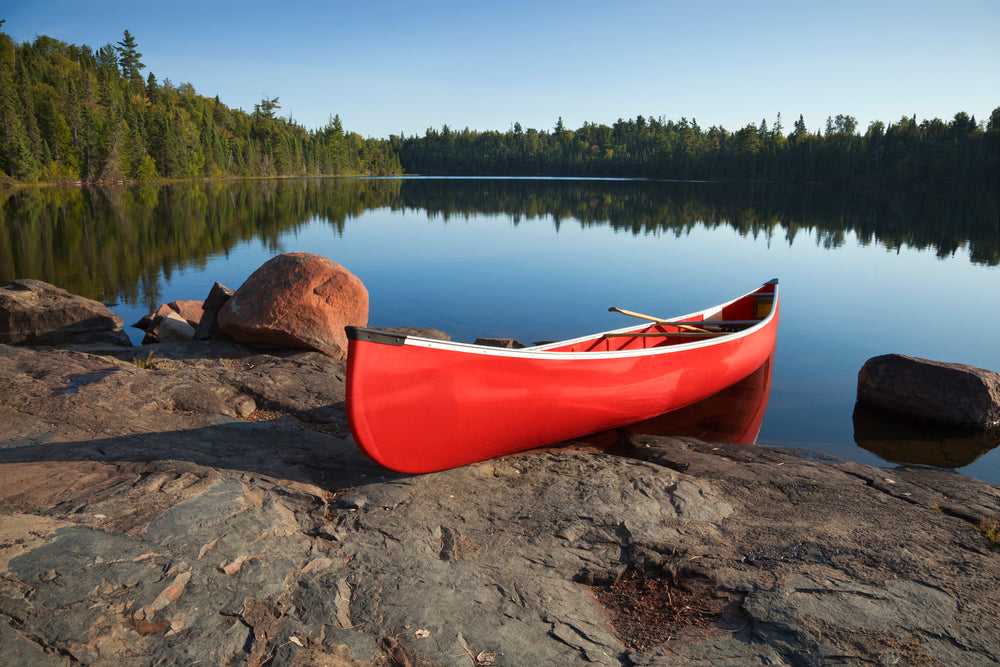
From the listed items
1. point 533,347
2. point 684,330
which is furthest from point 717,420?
point 533,347

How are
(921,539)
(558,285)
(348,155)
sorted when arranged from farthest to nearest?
(348,155)
(558,285)
(921,539)

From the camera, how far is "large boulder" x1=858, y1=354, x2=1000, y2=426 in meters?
7.40

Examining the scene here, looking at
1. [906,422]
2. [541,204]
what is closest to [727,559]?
[906,422]

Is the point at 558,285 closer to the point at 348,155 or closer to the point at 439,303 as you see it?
the point at 439,303

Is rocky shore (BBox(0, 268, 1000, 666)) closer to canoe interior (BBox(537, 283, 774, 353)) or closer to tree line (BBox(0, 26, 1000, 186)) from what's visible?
canoe interior (BBox(537, 283, 774, 353))

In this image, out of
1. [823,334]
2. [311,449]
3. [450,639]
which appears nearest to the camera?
[450,639]

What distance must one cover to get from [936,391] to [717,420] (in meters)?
2.66

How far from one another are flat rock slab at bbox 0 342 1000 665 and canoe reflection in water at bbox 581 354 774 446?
5.44 ft

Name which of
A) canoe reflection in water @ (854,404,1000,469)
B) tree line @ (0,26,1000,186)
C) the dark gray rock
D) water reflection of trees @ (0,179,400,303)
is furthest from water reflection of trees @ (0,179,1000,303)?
tree line @ (0,26,1000,186)

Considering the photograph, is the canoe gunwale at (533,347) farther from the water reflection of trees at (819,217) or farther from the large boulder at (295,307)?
the water reflection of trees at (819,217)

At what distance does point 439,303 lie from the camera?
14633 millimetres

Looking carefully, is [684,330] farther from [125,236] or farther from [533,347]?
[125,236]

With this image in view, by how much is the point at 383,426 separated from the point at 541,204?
42676mm

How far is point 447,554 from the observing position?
355 cm
